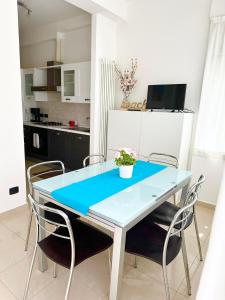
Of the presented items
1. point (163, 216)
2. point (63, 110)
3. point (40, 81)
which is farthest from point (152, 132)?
point (40, 81)

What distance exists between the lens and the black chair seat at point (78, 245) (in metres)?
1.32

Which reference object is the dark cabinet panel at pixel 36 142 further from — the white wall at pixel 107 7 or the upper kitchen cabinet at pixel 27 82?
the white wall at pixel 107 7

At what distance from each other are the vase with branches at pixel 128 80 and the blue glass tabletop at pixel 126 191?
1.79 metres

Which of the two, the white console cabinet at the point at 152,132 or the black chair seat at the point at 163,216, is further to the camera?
the white console cabinet at the point at 152,132

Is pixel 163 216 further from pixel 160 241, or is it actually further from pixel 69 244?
pixel 69 244

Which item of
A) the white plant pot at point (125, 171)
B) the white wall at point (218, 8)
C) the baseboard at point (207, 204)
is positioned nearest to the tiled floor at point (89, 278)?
the white plant pot at point (125, 171)

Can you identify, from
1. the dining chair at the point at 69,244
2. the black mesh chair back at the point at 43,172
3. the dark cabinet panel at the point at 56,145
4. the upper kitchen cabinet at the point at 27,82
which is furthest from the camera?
the upper kitchen cabinet at the point at 27,82

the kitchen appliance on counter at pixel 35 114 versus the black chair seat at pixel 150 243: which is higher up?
the kitchen appliance on counter at pixel 35 114

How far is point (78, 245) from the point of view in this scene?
1.42m

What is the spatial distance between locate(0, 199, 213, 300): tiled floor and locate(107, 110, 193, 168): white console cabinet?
1274 millimetres

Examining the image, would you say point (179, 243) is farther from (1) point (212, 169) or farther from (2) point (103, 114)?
(2) point (103, 114)

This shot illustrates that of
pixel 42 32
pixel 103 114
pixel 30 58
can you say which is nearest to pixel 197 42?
pixel 103 114

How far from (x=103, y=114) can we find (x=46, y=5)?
2.01 m

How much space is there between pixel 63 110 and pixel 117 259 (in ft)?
12.7
